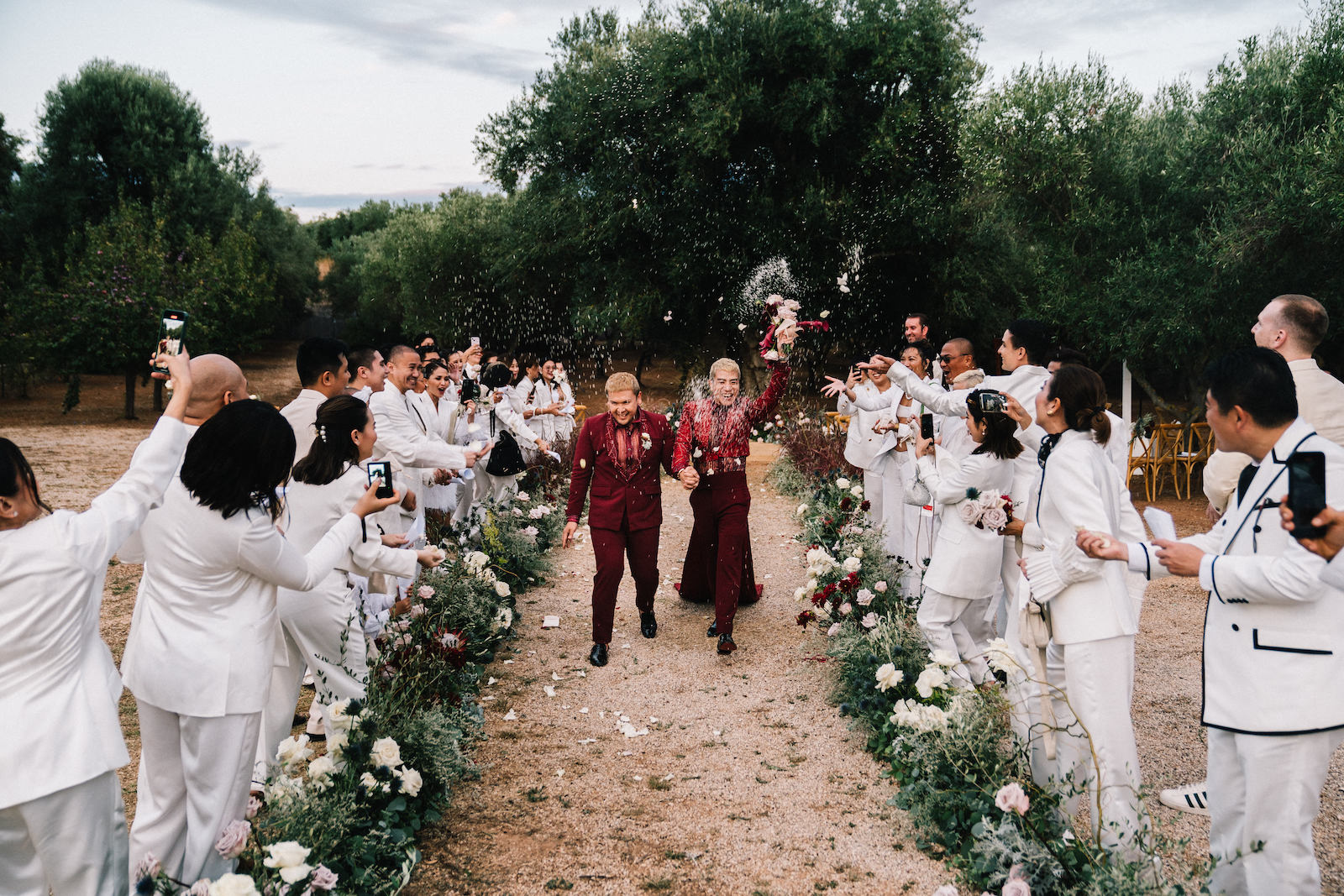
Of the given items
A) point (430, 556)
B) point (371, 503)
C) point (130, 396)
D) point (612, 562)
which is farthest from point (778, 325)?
point (130, 396)

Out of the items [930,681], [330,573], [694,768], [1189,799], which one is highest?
[330,573]

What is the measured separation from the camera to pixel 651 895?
365cm

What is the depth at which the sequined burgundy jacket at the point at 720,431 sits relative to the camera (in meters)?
6.58

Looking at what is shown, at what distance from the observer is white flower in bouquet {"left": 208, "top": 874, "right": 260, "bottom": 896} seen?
8.32 feet

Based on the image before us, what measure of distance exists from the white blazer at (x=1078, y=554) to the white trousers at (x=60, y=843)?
11.1 ft

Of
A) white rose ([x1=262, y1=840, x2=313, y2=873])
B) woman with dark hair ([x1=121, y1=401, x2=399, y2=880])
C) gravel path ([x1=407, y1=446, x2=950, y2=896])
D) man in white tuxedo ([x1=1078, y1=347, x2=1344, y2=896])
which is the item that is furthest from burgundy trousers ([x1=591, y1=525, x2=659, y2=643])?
man in white tuxedo ([x1=1078, y1=347, x2=1344, y2=896])

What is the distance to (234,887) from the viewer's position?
255cm

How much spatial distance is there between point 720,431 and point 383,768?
3725 millimetres

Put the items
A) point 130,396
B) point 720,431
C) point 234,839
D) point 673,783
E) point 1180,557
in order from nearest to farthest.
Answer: point 234,839 → point 1180,557 → point 673,783 → point 720,431 → point 130,396

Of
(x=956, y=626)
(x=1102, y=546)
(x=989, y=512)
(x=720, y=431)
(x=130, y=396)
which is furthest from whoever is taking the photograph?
(x=130, y=396)

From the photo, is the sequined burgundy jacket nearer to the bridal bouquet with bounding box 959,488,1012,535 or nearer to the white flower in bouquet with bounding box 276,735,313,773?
the bridal bouquet with bounding box 959,488,1012,535

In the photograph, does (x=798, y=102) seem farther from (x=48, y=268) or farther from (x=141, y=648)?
(x=48, y=268)

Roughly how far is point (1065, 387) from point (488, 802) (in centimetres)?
339

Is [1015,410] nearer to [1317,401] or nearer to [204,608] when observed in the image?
[1317,401]
